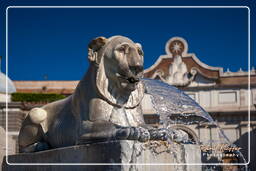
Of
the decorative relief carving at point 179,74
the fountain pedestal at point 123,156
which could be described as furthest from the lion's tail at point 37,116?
the decorative relief carving at point 179,74

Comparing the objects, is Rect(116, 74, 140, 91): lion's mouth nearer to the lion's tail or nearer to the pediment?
the lion's tail

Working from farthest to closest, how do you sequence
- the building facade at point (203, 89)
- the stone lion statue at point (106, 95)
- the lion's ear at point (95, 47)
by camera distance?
the building facade at point (203, 89)
the lion's ear at point (95, 47)
the stone lion statue at point (106, 95)

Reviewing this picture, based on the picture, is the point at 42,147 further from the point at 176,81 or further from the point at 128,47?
the point at 176,81

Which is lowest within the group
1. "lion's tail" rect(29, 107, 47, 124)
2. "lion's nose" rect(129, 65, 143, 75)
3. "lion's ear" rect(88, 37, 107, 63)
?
"lion's tail" rect(29, 107, 47, 124)

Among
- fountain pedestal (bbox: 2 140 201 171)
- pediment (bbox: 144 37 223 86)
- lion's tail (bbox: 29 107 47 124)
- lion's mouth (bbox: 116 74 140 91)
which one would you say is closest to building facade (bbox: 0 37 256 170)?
pediment (bbox: 144 37 223 86)

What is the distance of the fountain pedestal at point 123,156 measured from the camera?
457cm

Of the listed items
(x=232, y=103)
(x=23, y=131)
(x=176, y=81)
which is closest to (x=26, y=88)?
(x=176, y=81)

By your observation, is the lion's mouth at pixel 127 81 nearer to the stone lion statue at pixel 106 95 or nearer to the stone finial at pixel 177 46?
the stone lion statue at pixel 106 95

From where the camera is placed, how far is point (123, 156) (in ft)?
14.9

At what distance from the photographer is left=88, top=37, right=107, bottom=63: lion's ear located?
5473mm

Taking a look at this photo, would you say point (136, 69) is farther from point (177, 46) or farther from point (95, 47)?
point (177, 46)

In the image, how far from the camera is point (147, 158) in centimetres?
471

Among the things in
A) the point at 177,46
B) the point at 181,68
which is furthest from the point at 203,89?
the point at 177,46

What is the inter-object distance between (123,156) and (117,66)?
1.24 metres
